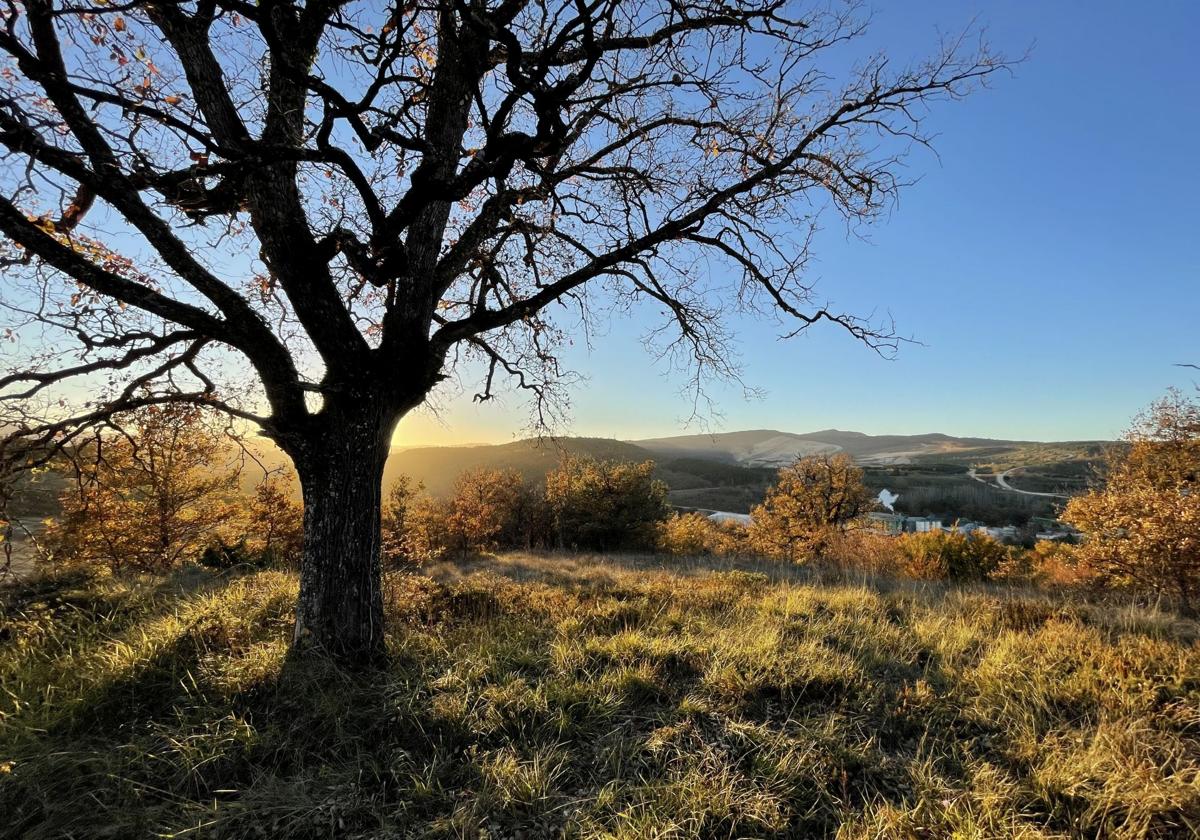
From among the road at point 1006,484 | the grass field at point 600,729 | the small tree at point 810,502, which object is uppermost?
the grass field at point 600,729

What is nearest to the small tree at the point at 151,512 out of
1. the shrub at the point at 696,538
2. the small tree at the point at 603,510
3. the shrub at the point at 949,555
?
the small tree at the point at 603,510

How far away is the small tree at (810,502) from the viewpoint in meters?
31.6

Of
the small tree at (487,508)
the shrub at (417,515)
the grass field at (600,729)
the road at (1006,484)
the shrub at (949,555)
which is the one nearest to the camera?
the grass field at (600,729)

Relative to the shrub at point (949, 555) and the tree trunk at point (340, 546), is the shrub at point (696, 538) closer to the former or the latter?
the shrub at point (949, 555)

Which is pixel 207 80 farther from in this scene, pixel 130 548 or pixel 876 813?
pixel 130 548

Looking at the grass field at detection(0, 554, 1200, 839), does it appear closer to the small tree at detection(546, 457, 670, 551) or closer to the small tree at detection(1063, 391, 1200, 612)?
the small tree at detection(1063, 391, 1200, 612)

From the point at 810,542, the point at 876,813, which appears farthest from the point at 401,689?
the point at 810,542

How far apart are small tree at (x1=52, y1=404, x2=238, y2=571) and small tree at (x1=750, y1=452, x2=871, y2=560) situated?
93.2ft

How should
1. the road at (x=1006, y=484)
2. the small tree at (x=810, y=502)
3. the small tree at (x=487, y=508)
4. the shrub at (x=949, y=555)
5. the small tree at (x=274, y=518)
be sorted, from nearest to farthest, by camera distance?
the small tree at (x=274, y=518) < the shrub at (x=949, y=555) < the small tree at (x=487, y=508) < the small tree at (x=810, y=502) < the road at (x=1006, y=484)

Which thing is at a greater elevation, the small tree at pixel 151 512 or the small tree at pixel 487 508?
the small tree at pixel 151 512

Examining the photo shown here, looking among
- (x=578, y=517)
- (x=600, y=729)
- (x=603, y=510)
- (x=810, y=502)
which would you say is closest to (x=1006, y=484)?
(x=810, y=502)

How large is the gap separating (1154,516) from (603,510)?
2047 cm

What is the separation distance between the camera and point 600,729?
3.60 meters

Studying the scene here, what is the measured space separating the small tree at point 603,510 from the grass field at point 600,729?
70.7 ft
